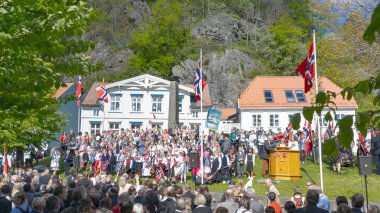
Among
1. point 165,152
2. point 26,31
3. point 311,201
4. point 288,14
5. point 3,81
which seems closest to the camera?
point 311,201

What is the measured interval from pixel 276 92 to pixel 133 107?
58.1 ft

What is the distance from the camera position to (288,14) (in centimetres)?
9712

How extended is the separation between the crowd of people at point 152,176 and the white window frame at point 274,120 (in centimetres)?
1983

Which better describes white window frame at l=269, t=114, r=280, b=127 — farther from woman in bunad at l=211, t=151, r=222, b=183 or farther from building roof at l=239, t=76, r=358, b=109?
woman in bunad at l=211, t=151, r=222, b=183

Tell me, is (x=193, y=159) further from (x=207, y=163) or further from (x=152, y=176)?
(x=152, y=176)

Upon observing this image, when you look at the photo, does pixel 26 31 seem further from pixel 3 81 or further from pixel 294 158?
pixel 294 158

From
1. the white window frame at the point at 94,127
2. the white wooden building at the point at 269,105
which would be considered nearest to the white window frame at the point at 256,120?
the white wooden building at the point at 269,105

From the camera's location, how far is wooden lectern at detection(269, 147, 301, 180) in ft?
71.4

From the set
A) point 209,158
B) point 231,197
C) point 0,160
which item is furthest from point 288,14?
point 231,197

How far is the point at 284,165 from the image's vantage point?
22.0m

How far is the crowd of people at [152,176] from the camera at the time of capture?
28.4ft

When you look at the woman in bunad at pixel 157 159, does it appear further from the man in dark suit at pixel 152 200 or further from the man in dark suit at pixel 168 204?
the man in dark suit at pixel 168 204

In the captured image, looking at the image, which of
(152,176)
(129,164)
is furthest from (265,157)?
(129,164)

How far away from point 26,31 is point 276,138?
62.3 feet
